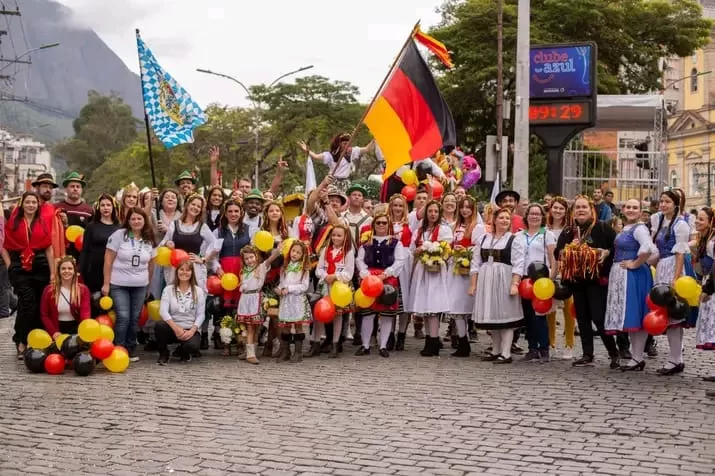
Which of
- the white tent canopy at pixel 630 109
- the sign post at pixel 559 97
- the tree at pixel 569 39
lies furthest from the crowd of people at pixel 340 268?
the tree at pixel 569 39

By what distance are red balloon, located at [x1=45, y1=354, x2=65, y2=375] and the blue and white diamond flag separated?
4.34 metres

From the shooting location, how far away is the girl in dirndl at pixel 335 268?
11.7 m

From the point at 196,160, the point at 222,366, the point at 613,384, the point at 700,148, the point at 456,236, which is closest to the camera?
the point at 613,384

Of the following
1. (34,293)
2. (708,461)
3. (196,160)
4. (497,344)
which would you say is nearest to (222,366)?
(34,293)

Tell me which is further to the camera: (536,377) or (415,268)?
(415,268)

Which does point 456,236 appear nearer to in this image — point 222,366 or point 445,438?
point 222,366

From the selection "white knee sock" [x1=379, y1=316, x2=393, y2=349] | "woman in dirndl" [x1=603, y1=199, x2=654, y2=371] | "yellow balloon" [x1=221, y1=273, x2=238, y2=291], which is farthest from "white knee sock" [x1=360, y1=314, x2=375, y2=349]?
"woman in dirndl" [x1=603, y1=199, x2=654, y2=371]

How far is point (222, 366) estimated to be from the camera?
36.2ft

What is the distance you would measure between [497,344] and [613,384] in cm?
193

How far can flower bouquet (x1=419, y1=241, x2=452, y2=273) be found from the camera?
38.8 ft

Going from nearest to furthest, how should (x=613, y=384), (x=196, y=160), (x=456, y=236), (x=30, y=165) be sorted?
(x=613, y=384)
(x=456, y=236)
(x=196, y=160)
(x=30, y=165)

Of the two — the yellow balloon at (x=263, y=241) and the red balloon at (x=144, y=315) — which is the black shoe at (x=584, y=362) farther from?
the red balloon at (x=144, y=315)

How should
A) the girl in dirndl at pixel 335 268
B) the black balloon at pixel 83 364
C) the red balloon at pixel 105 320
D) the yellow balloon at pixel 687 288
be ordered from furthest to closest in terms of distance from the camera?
the girl in dirndl at pixel 335 268, the red balloon at pixel 105 320, the black balloon at pixel 83 364, the yellow balloon at pixel 687 288

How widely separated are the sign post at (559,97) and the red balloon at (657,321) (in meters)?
9.20
